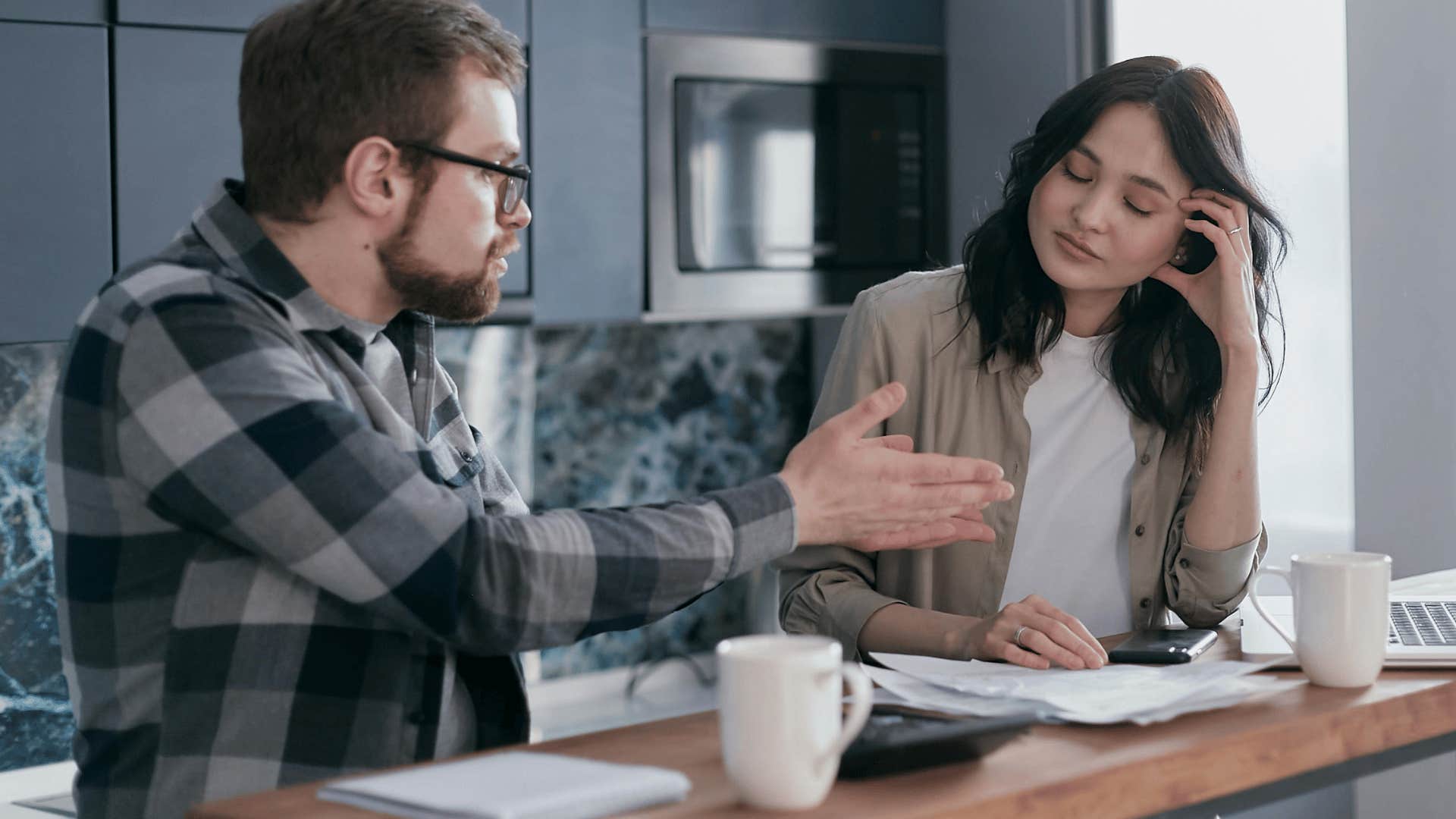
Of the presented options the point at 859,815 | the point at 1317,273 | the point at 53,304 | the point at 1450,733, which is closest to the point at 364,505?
the point at 859,815

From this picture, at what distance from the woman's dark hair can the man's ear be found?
0.80 m

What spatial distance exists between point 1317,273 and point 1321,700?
1686mm

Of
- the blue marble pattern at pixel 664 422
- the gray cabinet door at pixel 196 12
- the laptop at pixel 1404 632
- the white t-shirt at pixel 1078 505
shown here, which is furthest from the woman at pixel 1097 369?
the blue marble pattern at pixel 664 422

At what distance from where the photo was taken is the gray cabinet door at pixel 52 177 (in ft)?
7.25

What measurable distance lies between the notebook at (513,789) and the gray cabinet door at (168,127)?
1.52 m

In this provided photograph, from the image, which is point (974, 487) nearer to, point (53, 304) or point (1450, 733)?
point (1450, 733)

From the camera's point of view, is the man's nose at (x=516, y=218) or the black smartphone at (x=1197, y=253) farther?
the black smartphone at (x=1197, y=253)

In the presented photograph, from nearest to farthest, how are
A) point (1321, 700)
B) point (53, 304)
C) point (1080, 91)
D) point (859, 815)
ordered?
point (859, 815) → point (1321, 700) → point (1080, 91) → point (53, 304)

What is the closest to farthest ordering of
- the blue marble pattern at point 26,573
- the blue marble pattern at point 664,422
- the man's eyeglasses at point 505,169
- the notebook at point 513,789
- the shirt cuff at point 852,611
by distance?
the notebook at point 513,789 → the man's eyeglasses at point 505,169 → the shirt cuff at point 852,611 → the blue marble pattern at point 26,573 → the blue marble pattern at point 664,422

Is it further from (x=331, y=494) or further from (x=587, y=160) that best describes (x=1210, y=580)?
(x=587, y=160)

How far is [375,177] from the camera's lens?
137 cm

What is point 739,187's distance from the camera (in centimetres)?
307

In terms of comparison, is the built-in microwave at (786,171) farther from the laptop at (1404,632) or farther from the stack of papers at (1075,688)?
the stack of papers at (1075,688)

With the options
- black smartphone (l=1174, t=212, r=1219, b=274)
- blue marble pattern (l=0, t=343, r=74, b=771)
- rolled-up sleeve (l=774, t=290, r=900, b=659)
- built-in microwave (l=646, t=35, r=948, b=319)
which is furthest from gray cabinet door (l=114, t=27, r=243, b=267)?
black smartphone (l=1174, t=212, r=1219, b=274)
